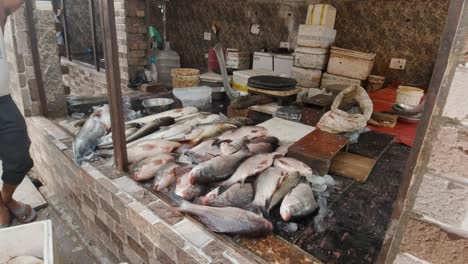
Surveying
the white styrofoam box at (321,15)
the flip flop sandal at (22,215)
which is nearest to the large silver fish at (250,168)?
the flip flop sandal at (22,215)

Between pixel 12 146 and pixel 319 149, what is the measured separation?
2838 millimetres

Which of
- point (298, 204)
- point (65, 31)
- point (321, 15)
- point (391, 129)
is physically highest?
point (321, 15)

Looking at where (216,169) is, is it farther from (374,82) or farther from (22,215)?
(374,82)

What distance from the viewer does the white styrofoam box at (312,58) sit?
15.3 feet

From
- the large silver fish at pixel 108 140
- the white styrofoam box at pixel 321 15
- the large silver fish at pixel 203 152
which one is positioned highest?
the white styrofoam box at pixel 321 15

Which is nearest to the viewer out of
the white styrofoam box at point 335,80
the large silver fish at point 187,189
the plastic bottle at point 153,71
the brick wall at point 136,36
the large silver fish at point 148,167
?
the large silver fish at point 187,189

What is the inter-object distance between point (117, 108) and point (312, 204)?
1.56 meters

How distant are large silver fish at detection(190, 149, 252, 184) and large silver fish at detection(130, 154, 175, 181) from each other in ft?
1.26

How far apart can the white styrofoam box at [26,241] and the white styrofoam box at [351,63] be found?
14.2 ft

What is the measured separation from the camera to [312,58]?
471cm

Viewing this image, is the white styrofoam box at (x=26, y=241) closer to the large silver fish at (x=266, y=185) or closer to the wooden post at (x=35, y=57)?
the large silver fish at (x=266, y=185)

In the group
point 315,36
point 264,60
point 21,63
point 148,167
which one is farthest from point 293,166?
point 264,60

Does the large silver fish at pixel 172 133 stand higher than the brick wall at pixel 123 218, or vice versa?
the large silver fish at pixel 172 133

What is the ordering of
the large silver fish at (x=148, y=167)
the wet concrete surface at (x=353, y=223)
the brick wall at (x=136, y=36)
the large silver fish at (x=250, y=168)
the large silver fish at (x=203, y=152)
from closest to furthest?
the wet concrete surface at (x=353, y=223)
the large silver fish at (x=250, y=168)
the large silver fish at (x=148, y=167)
the large silver fish at (x=203, y=152)
the brick wall at (x=136, y=36)
